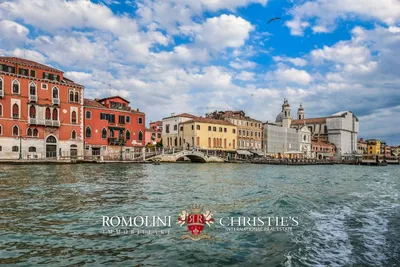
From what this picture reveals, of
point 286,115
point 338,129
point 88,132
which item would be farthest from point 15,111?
point 338,129

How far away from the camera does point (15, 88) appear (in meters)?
33.0

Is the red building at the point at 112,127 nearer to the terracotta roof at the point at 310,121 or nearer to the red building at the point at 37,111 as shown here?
the red building at the point at 37,111

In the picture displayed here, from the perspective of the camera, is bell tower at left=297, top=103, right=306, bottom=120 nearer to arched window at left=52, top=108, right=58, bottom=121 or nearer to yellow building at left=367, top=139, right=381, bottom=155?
Answer: yellow building at left=367, top=139, right=381, bottom=155

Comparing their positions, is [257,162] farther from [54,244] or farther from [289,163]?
[54,244]

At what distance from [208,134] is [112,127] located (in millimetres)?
17672

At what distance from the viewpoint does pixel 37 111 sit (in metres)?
34.5

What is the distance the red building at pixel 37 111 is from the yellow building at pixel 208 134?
1928 cm

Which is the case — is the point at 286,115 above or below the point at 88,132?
above

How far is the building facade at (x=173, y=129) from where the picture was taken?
5578 centimetres

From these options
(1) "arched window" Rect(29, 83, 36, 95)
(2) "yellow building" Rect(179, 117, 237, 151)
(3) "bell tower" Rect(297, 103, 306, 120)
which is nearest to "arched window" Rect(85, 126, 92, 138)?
(1) "arched window" Rect(29, 83, 36, 95)

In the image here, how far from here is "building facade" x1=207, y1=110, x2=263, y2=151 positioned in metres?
60.0

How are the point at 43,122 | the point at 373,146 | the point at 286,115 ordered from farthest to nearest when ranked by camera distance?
the point at 373,146 < the point at 286,115 < the point at 43,122

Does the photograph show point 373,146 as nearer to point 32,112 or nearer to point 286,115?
point 286,115

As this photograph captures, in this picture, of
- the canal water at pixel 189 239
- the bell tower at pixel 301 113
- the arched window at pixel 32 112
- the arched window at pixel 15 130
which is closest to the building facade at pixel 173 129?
the arched window at pixel 32 112
